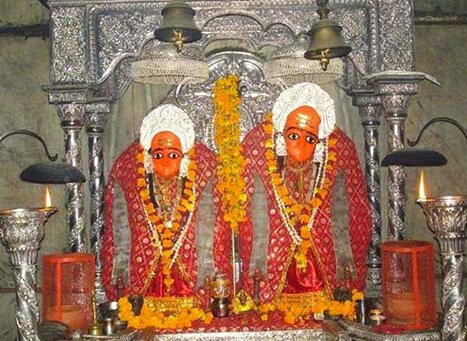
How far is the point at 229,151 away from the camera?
5621 mm

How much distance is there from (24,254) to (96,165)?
177 cm

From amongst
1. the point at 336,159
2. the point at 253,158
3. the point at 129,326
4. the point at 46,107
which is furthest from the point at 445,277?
the point at 46,107

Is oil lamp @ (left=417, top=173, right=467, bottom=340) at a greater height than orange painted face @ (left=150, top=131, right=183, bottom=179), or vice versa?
orange painted face @ (left=150, top=131, right=183, bottom=179)

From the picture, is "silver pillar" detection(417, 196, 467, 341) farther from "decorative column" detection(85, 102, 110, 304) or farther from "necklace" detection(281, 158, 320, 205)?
"decorative column" detection(85, 102, 110, 304)

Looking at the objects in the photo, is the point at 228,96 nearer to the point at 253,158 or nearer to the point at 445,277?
the point at 253,158

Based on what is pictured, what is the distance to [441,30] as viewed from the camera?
651 centimetres

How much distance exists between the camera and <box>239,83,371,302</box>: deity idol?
5.40m

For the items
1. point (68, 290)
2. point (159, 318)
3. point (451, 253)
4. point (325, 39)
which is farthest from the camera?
point (159, 318)

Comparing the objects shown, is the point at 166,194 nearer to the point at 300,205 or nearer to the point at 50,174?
the point at 300,205

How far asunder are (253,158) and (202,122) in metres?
0.72

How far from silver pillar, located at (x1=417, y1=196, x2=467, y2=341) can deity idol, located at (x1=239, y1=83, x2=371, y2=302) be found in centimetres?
112

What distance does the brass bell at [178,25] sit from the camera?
4.43m

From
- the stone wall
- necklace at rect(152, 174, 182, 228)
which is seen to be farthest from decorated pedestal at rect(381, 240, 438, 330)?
necklace at rect(152, 174, 182, 228)

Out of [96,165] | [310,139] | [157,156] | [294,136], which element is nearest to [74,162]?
[96,165]
